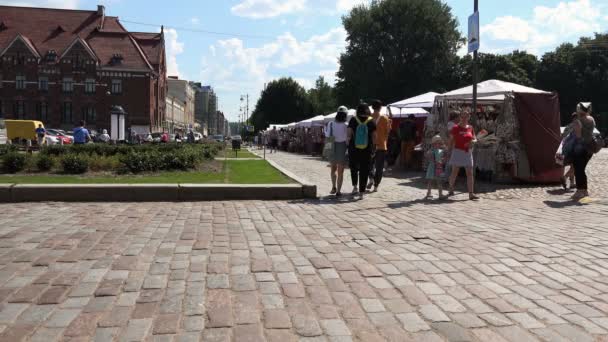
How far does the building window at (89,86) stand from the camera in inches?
2746

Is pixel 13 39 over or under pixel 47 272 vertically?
over

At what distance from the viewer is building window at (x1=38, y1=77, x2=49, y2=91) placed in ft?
227

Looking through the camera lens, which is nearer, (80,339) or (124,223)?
(80,339)

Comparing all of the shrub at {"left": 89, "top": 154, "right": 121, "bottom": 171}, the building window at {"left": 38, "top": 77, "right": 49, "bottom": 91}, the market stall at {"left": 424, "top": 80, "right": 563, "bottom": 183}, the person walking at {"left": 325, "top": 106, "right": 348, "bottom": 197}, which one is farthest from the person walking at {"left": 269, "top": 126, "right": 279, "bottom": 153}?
the building window at {"left": 38, "top": 77, "right": 49, "bottom": 91}

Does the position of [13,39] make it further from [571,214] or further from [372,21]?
[571,214]

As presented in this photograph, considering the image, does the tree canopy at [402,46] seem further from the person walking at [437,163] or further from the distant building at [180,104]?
the distant building at [180,104]

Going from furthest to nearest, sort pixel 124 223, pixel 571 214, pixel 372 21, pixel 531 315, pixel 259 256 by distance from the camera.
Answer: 1. pixel 372 21
2. pixel 571 214
3. pixel 124 223
4. pixel 259 256
5. pixel 531 315

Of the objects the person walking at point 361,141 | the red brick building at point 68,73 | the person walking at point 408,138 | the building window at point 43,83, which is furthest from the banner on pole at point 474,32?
the building window at point 43,83

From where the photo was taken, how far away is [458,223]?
24.0ft

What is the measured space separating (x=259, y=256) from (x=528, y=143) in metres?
9.29

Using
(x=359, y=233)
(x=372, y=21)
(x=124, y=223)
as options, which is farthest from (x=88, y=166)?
(x=372, y=21)

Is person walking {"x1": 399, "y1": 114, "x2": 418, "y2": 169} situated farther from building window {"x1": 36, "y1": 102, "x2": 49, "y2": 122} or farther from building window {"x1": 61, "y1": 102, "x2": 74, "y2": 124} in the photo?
building window {"x1": 36, "y1": 102, "x2": 49, "y2": 122}

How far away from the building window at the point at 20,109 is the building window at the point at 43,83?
311 centimetres

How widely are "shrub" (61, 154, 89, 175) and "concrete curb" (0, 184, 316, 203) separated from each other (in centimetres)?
378
